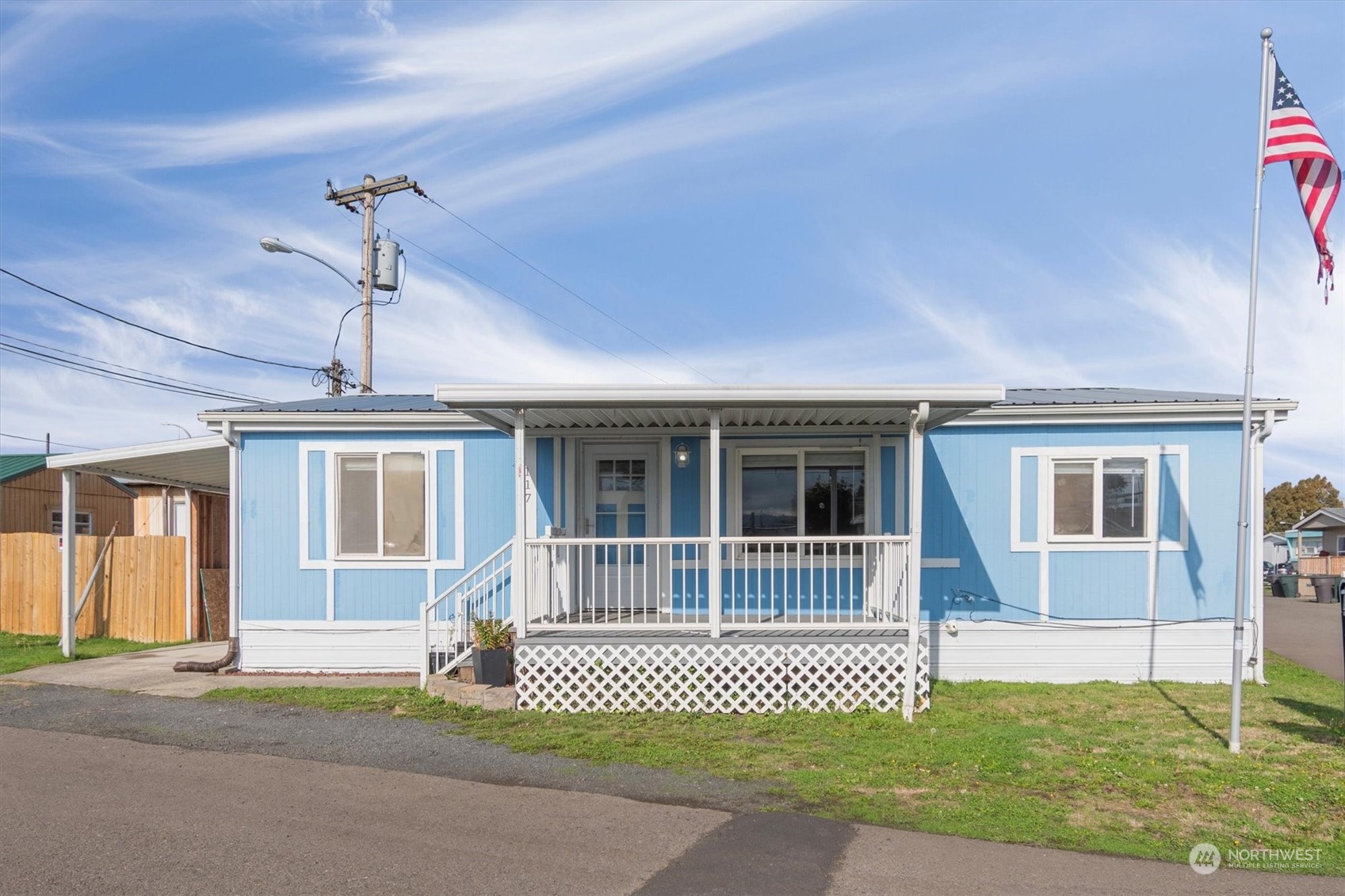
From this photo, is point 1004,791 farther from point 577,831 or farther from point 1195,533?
point 1195,533

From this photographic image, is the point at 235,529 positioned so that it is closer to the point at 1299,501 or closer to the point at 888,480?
the point at 888,480

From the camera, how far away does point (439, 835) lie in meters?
5.74

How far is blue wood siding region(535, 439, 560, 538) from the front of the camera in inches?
439

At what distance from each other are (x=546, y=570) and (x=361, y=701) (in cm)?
220

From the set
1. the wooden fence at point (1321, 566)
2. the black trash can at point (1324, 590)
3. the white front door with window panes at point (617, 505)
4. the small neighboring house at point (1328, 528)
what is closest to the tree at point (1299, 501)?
the small neighboring house at point (1328, 528)

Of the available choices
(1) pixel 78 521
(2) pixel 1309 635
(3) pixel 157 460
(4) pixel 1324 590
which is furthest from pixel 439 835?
(4) pixel 1324 590

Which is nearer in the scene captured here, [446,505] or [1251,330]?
[1251,330]

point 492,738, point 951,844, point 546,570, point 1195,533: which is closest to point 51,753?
point 492,738

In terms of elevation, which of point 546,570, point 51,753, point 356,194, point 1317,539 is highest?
point 356,194

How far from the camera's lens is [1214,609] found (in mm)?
10703

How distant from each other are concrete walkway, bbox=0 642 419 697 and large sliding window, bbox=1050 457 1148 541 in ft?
23.8

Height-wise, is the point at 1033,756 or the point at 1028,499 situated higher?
the point at 1028,499

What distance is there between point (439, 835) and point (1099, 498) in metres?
8.04

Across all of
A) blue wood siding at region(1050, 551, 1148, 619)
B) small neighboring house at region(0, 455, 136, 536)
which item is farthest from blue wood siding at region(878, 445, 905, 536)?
small neighboring house at region(0, 455, 136, 536)
